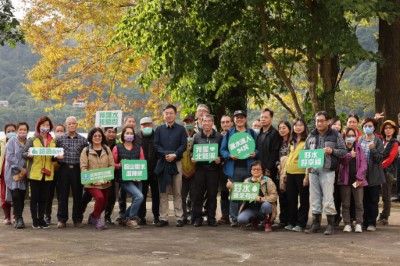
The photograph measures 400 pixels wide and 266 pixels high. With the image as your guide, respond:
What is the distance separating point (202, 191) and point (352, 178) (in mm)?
2512

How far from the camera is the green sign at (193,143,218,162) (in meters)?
12.6

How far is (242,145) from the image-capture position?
1247 cm

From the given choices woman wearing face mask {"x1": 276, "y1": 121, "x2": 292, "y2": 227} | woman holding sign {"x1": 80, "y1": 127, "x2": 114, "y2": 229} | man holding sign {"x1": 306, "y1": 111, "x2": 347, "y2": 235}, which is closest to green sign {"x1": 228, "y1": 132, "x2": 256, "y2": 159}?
woman wearing face mask {"x1": 276, "y1": 121, "x2": 292, "y2": 227}

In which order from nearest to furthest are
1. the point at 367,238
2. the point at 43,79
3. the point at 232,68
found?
1. the point at 367,238
2. the point at 232,68
3. the point at 43,79

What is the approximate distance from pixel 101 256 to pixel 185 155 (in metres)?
3.83

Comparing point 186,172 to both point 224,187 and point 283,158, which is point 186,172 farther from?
point 283,158

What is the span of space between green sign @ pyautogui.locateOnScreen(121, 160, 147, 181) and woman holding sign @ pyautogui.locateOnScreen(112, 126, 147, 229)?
0.22 feet

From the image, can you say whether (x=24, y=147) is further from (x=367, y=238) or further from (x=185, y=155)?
(x=367, y=238)

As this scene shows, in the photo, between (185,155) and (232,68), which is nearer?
(185,155)

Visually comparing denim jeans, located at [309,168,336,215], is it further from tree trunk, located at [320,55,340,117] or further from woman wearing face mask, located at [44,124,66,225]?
tree trunk, located at [320,55,340,117]

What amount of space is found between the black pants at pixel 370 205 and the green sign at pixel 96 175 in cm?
417

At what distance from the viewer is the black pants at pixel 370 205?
12.3 meters

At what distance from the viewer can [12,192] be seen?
12547 mm

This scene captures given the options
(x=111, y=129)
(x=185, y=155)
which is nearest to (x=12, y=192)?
(x=111, y=129)
